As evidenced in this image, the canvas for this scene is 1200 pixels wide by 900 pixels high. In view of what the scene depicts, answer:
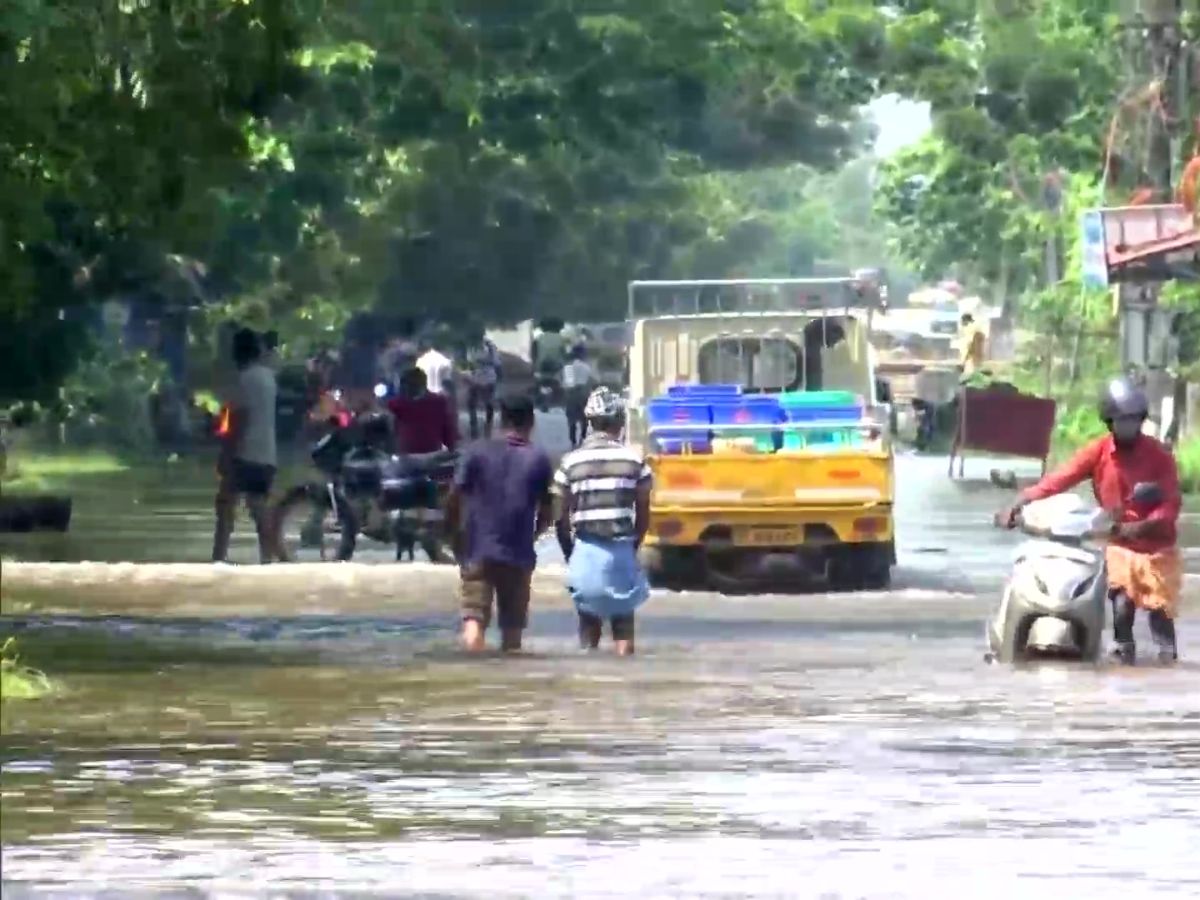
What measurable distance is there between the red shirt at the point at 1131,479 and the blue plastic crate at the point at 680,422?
23.9ft

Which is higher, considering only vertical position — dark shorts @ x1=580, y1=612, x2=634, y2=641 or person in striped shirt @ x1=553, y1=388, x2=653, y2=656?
person in striped shirt @ x1=553, y1=388, x2=653, y2=656

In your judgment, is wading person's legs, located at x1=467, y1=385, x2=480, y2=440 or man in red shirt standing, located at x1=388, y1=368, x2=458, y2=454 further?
wading person's legs, located at x1=467, y1=385, x2=480, y2=440

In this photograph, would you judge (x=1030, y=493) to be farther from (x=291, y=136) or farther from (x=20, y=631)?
(x=291, y=136)

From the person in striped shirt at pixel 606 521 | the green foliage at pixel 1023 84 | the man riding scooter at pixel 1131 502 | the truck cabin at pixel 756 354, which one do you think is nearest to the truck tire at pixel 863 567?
the truck cabin at pixel 756 354

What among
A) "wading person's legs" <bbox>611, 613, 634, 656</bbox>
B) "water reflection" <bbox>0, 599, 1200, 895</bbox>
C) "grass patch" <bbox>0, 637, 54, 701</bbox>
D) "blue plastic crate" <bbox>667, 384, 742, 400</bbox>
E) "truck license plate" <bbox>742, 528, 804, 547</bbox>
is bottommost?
"water reflection" <bbox>0, 599, 1200, 895</bbox>

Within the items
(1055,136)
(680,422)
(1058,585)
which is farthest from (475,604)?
(1055,136)

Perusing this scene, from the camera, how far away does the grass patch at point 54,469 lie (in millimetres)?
38344

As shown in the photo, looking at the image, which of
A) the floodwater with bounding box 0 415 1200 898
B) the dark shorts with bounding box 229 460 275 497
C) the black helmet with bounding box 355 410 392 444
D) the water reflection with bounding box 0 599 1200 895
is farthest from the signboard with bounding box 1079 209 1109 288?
the water reflection with bounding box 0 599 1200 895

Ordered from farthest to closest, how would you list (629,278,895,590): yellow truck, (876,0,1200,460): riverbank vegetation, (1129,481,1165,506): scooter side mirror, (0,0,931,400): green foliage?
1. (876,0,1200,460): riverbank vegetation
2. (629,278,895,590): yellow truck
3. (0,0,931,400): green foliage
4. (1129,481,1165,506): scooter side mirror

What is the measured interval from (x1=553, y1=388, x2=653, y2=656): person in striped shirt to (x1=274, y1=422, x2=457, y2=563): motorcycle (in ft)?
25.9

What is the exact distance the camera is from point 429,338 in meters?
78.1

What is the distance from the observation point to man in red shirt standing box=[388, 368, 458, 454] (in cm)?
2820

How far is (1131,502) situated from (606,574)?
2889 millimetres

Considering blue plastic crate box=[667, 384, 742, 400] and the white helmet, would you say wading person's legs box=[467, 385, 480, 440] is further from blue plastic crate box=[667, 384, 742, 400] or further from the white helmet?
the white helmet
